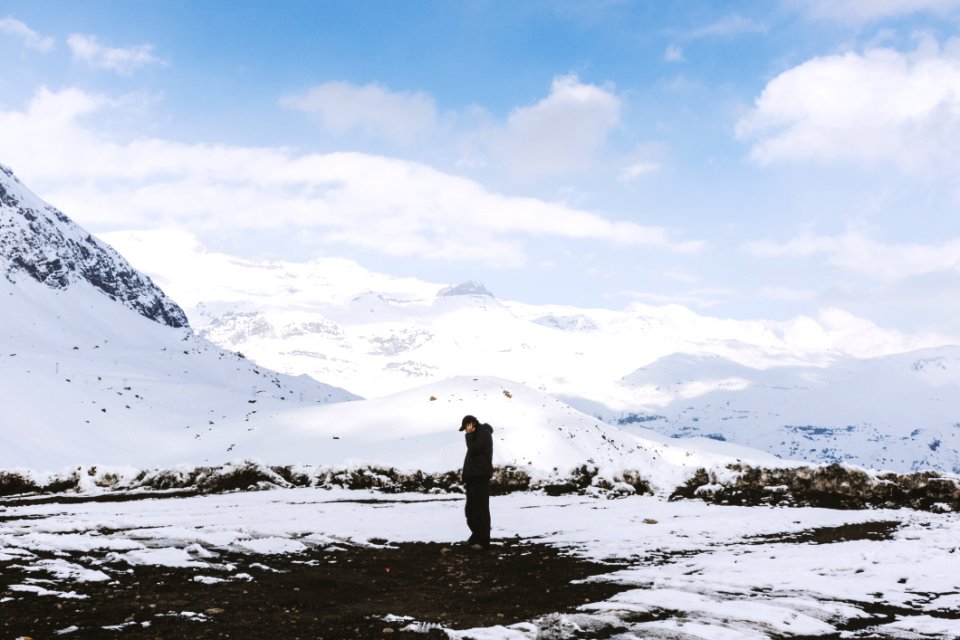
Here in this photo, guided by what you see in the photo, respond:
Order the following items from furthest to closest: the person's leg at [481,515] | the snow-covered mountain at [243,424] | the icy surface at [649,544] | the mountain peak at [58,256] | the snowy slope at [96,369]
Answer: the mountain peak at [58,256] < the snowy slope at [96,369] < the snow-covered mountain at [243,424] < the person's leg at [481,515] < the icy surface at [649,544]

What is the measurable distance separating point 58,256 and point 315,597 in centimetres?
10403

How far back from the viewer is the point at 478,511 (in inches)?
599

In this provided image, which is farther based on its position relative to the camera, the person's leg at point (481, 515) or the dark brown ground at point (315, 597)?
the person's leg at point (481, 515)

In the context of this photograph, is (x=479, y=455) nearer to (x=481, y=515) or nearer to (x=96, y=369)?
(x=481, y=515)

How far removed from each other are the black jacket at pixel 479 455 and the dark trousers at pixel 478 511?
13 cm

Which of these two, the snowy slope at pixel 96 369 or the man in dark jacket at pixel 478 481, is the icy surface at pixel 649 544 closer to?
the man in dark jacket at pixel 478 481

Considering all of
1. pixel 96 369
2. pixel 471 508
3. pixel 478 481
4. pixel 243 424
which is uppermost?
pixel 96 369

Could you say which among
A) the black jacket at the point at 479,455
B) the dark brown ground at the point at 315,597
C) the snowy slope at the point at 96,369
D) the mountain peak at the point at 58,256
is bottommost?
the dark brown ground at the point at 315,597

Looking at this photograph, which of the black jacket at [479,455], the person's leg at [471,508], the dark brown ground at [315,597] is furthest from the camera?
the black jacket at [479,455]

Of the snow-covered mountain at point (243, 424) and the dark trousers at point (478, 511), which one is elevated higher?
the snow-covered mountain at point (243, 424)

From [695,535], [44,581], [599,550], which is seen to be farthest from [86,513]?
[695,535]

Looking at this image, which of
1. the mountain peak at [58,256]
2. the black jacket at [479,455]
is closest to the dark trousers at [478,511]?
the black jacket at [479,455]

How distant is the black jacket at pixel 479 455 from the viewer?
15.6 metres

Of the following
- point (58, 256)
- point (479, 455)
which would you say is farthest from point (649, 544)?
point (58, 256)
